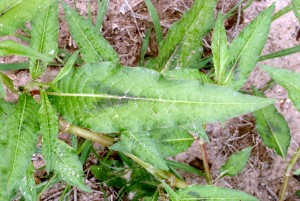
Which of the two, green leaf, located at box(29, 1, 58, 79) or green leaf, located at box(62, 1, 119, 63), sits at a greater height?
green leaf, located at box(29, 1, 58, 79)

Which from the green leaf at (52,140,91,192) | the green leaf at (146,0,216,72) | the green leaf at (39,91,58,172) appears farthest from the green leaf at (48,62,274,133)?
the green leaf at (146,0,216,72)

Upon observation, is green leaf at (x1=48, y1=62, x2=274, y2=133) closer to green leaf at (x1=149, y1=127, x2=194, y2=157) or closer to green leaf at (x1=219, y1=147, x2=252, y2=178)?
green leaf at (x1=149, y1=127, x2=194, y2=157)

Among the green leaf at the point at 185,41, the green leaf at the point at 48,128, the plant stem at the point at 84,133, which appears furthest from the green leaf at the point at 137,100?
the green leaf at the point at 185,41

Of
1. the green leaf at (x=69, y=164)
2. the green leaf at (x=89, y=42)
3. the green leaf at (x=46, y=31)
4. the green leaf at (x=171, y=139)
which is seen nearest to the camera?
the green leaf at (x=46, y=31)

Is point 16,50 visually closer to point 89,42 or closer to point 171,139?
point 89,42

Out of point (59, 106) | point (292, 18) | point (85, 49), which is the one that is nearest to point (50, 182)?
point (85, 49)

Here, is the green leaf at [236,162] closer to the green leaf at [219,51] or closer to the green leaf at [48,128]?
the green leaf at [219,51]

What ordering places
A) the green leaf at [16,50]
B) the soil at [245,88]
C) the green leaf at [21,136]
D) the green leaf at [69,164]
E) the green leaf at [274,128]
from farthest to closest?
the soil at [245,88]
the green leaf at [274,128]
the green leaf at [69,164]
the green leaf at [21,136]
the green leaf at [16,50]
